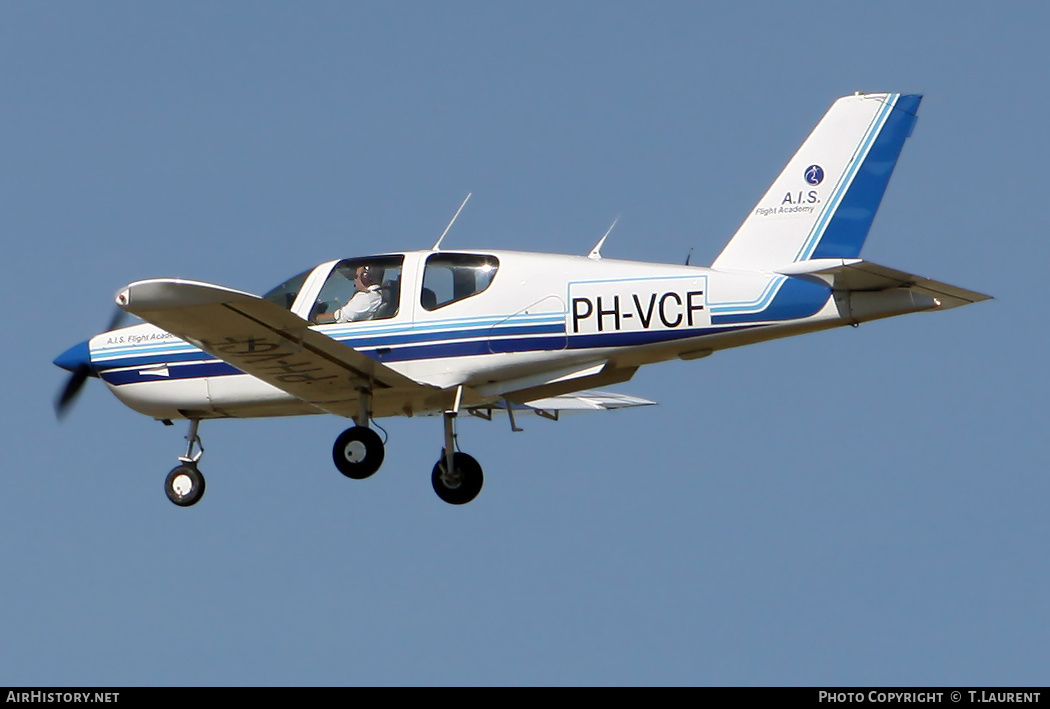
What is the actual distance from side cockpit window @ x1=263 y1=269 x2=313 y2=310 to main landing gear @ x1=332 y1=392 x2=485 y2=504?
1.34 meters

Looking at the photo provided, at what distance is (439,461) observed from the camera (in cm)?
1802

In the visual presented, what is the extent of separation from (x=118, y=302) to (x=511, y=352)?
4.18 meters

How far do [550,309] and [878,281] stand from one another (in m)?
3.31

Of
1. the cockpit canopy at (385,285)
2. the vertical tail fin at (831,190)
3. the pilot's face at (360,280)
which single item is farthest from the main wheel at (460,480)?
the vertical tail fin at (831,190)

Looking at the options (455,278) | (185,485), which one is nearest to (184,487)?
(185,485)

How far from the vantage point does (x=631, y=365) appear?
1733 centimetres

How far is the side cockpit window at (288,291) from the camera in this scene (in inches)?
707

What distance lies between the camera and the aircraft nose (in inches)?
755

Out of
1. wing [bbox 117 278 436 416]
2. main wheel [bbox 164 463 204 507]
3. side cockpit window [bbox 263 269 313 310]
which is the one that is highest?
side cockpit window [bbox 263 269 313 310]

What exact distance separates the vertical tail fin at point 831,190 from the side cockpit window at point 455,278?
2.37m

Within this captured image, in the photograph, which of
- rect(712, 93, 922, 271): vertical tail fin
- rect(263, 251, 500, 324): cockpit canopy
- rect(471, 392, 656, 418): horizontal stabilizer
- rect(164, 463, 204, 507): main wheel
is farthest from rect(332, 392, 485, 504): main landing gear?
rect(712, 93, 922, 271): vertical tail fin

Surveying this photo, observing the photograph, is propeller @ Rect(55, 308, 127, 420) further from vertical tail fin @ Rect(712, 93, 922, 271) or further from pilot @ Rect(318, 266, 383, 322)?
vertical tail fin @ Rect(712, 93, 922, 271)
